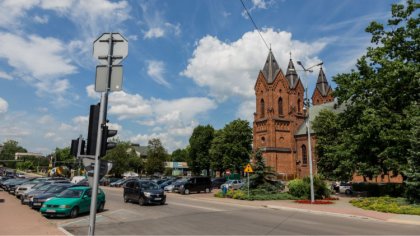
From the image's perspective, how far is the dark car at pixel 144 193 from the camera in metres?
23.5

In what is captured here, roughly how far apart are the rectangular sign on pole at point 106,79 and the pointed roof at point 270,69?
6385 cm

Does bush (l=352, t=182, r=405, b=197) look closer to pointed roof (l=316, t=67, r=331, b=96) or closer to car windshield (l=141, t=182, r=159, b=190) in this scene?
car windshield (l=141, t=182, r=159, b=190)

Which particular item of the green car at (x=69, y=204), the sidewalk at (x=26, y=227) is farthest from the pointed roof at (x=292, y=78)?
the sidewalk at (x=26, y=227)

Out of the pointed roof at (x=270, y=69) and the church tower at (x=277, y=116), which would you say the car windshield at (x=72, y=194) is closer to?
the church tower at (x=277, y=116)

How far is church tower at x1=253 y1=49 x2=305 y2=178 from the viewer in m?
66.6

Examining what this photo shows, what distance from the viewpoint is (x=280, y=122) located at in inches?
2682

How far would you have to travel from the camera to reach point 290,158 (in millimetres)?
67500

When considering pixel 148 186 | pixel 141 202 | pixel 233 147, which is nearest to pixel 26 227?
pixel 141 202

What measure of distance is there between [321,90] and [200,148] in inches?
1279

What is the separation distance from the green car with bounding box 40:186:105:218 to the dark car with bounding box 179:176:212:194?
18.6 meters

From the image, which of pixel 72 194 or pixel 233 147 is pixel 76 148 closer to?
pixel 72 194

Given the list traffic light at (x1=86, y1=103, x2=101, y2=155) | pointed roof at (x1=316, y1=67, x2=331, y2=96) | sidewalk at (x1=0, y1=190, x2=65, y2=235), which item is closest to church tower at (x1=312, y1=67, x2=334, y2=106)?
pointed roof at (x1=316, y1=67, x2=331, y2=96)

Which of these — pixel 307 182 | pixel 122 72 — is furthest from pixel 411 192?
pixel 122 72

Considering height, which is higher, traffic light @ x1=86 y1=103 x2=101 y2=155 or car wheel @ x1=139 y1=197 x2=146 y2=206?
traffic light @ x1=86 y1=103 x2=101 y2=155
